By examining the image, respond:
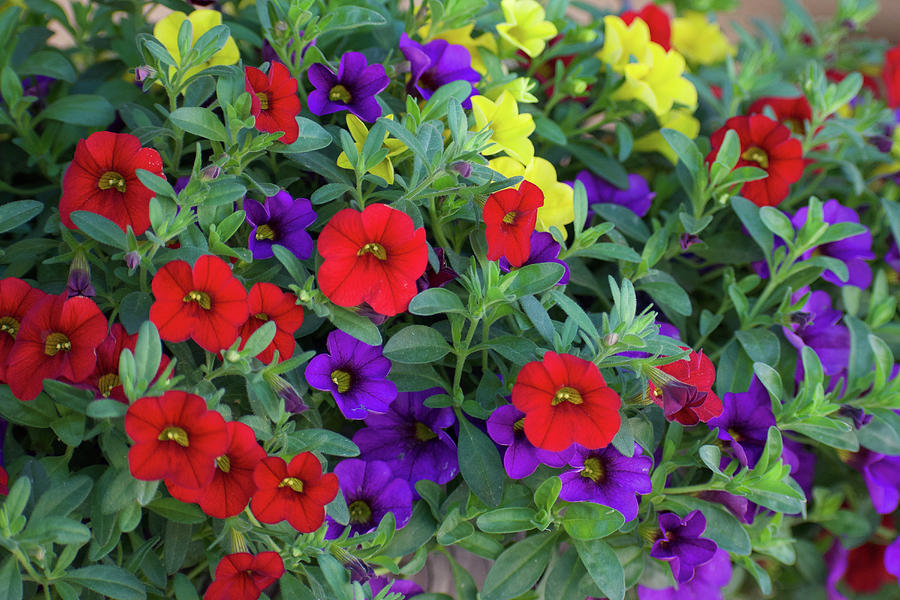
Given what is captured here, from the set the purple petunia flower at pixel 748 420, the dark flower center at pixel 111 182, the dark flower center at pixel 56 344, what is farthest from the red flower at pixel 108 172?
the purple petunia flower at pixel 748 420

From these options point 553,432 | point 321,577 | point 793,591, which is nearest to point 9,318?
point 321,577

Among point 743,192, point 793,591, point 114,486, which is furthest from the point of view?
point 793,591

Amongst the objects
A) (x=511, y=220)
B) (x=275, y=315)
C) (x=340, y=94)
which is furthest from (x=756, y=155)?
(x=275, y=315)

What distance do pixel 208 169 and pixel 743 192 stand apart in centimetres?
57

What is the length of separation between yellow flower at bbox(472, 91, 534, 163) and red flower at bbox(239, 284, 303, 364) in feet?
0.81

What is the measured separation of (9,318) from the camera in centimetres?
61

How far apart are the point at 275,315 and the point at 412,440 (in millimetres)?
201

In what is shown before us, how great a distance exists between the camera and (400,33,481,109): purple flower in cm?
77

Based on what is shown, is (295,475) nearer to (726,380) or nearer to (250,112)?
(250,112)

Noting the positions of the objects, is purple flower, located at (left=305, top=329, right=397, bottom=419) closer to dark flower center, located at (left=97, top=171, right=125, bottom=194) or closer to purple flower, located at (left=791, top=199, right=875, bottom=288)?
dark flower center, located at (left=97, top=171, right=125, bottom=194)

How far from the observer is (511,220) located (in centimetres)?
67

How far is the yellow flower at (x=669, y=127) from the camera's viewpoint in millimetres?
933

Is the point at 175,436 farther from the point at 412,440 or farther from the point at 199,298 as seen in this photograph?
the point at 412,440

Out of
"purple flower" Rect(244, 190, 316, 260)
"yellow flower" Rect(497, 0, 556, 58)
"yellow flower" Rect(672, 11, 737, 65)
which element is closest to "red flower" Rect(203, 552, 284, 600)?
"purple flower" Rect(244, 190, 316, 260)
